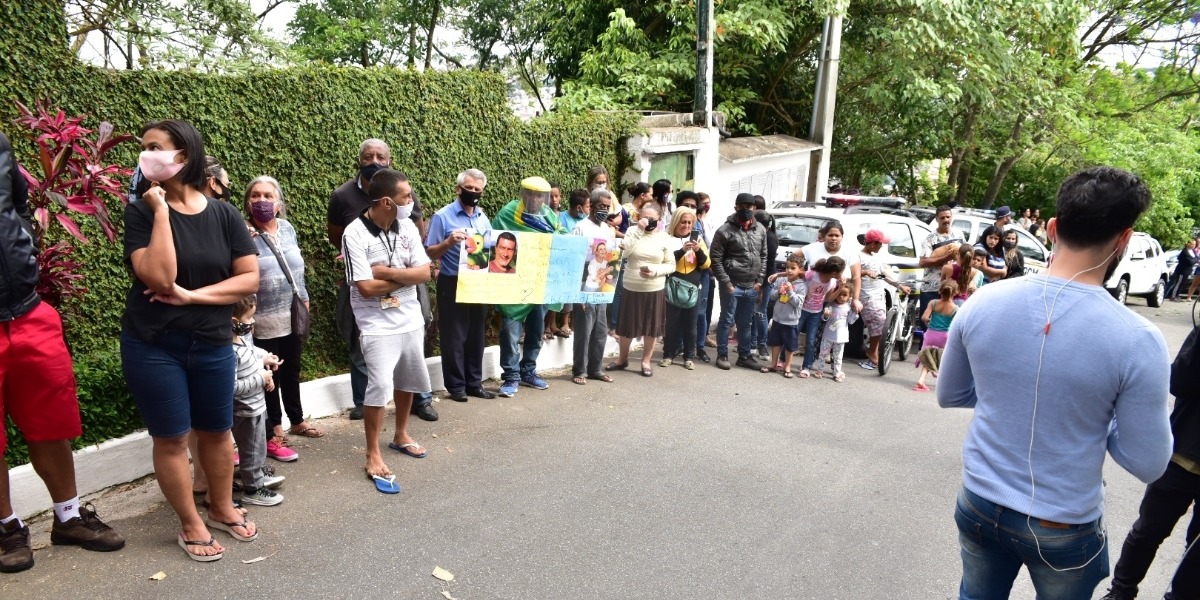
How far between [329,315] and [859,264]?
5414mm

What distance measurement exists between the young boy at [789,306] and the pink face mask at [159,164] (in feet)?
20.9

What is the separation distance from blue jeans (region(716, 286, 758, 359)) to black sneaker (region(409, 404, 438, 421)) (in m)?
3.71

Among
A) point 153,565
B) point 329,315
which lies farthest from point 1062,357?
point 329,315

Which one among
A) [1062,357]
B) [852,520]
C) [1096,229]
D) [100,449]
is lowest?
[852,520]

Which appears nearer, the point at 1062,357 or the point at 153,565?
the point at 1062,357

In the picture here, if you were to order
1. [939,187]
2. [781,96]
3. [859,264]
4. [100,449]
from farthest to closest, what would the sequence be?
1. [939,187]
2. [781,96]
3. [859,264]
4. [100,449]

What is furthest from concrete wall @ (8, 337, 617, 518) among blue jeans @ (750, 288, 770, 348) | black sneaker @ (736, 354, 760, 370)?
blue jeans @ (750, 288, 770, 348)

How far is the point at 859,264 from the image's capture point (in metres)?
8.97

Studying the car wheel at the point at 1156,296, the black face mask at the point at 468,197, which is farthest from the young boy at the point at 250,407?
the car wheel at the point at 1156,296

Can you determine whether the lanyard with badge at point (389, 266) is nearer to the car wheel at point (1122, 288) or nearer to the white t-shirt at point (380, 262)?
the white t-shirt at point (380, 262)

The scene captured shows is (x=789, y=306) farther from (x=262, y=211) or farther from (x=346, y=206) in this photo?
(x=262, y=211)

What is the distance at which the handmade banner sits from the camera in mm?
6688

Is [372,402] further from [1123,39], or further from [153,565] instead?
[1123,39]

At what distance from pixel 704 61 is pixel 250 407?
9297mm
